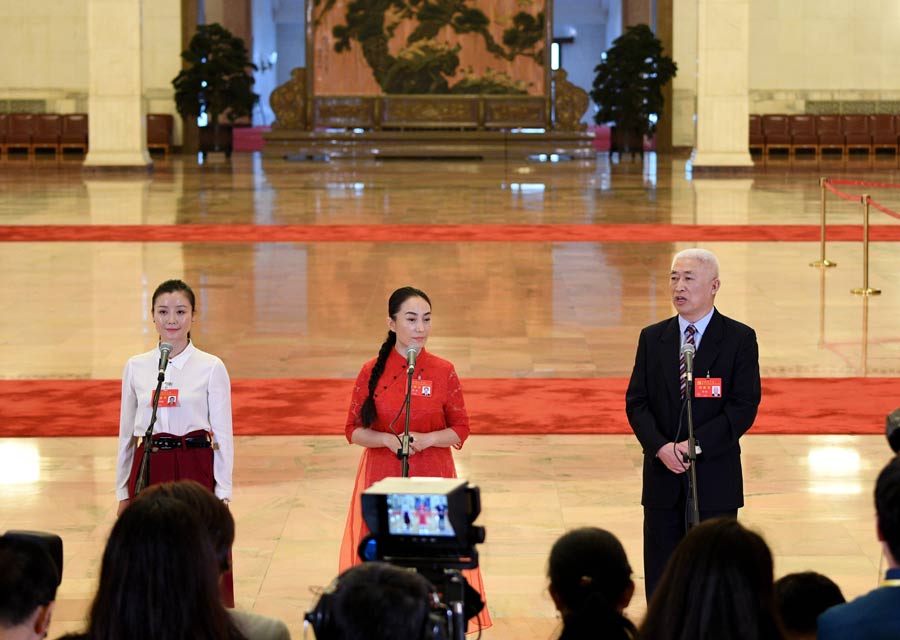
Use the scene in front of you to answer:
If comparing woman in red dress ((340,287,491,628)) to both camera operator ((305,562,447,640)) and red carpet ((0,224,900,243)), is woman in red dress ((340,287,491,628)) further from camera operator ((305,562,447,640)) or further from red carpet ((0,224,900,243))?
red carpet ((0,224,900,243))

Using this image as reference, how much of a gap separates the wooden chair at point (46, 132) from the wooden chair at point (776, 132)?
16.2 meters

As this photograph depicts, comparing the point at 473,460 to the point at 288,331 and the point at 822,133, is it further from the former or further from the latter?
the point at 822,133

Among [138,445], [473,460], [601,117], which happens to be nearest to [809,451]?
[473,460]

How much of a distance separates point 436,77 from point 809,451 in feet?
93.7

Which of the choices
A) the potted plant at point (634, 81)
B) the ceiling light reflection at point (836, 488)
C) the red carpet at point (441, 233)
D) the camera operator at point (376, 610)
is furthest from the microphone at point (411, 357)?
the potted plant at point (634, 81)

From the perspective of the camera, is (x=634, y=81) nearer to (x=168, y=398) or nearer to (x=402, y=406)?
(x=402, y=406)

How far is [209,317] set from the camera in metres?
11.7

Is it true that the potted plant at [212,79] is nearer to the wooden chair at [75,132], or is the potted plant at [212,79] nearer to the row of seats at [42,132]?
the wooden chair at [75,132]

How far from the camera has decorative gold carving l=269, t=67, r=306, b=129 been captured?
34.7 m

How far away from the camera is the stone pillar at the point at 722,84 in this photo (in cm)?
Answer: 2772

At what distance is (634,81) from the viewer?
31875 millimetres

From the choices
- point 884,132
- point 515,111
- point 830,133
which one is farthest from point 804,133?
point 515,111

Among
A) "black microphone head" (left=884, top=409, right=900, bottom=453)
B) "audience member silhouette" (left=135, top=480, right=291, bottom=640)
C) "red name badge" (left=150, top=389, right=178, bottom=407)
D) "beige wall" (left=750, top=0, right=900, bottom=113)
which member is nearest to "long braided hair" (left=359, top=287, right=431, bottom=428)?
"red name badge" (left=150, top=389, right=178, bottom=407)

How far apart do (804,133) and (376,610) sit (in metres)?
31.8
